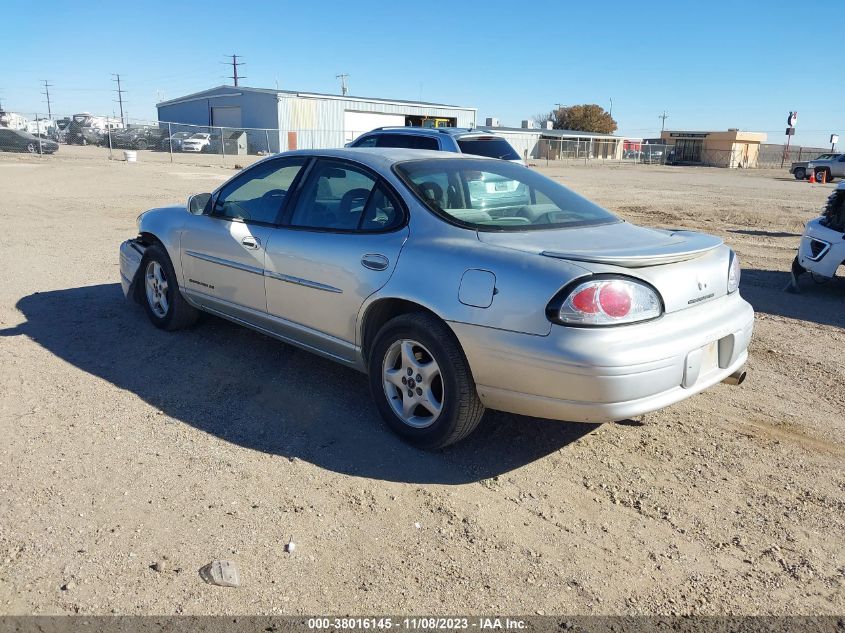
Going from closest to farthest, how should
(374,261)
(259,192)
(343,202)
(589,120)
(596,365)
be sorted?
(596,365) < (374,261) < (343,202) < (259,192) < (589,120)

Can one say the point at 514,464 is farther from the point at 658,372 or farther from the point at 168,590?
the point at 168,590

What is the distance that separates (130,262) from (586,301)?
14.6ft

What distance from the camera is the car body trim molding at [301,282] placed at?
4.16m

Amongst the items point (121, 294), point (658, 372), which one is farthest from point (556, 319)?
point (121, 294)

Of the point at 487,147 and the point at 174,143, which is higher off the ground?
the point at 174,143

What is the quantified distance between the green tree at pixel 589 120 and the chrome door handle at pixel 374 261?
9502 centimetres

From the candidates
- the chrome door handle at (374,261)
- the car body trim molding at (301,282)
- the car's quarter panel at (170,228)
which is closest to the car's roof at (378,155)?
the chrome door handle at (374,261)

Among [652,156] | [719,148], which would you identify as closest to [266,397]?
[652,156]

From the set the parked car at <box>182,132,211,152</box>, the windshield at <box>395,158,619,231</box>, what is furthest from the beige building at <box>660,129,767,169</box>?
the windshield at <box>395,158,619,231</box>

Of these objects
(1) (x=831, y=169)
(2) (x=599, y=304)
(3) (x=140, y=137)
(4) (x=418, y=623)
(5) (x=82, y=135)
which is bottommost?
(4) (x=418, y=623)

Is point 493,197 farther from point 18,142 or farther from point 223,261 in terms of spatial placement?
point 18,142

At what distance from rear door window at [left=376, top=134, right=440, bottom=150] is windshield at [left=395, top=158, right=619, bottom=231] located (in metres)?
7.41

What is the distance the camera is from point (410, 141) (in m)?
12.1

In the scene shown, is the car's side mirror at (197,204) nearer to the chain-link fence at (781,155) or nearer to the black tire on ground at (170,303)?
the black tire on ground at (170,303)
